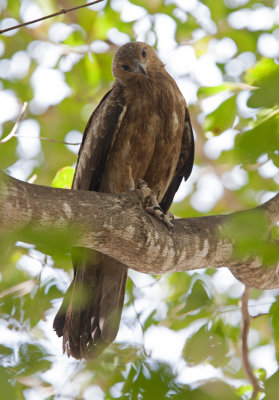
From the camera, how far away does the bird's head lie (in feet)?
13.6

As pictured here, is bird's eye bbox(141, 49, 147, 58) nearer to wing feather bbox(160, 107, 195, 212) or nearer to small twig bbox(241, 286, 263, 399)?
wing feather bbox(160, 107, 195, 212)

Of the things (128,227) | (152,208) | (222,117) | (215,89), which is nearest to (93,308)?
(152,208)

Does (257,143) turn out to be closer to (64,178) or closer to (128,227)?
(128,227)

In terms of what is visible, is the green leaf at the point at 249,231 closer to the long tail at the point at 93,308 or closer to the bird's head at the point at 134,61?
the long tail at the point at 93,308

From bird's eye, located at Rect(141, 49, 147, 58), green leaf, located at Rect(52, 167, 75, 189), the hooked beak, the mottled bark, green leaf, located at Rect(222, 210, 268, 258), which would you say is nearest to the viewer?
green leaf, located at Rect(222, 210, 268, 258)

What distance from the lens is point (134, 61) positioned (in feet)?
14.1

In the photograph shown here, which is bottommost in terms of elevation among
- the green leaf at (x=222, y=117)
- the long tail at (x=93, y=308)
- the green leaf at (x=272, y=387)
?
the long tail at (x=93, y=308)

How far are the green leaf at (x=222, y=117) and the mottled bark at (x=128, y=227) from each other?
55cm

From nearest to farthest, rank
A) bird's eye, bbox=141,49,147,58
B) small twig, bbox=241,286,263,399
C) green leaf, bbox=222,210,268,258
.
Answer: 1. green leaf, bbox=222,210,268,258
2. small twig, bbox=241,286,263,399
3. bird's eye, bbox=141,49,147,58

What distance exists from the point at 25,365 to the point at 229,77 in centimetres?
214

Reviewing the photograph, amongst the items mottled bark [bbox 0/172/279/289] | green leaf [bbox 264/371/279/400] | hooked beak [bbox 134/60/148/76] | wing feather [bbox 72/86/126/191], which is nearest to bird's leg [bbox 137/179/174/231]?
mottled bark [bbox 0/172/279/289]

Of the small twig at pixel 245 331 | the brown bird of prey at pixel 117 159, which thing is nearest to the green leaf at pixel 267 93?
the small twig at pixel 245 331

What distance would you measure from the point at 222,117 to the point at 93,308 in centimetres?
162

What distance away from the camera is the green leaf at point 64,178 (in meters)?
3.91
